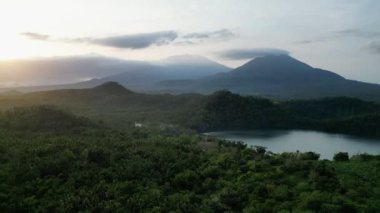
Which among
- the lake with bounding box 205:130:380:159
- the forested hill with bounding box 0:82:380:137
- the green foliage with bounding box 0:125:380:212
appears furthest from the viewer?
the forested hill with bounding box 0:82:380:137

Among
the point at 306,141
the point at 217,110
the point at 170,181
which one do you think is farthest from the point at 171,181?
the point at 217,110

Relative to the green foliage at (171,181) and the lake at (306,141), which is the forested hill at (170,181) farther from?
the lake at (306,141)

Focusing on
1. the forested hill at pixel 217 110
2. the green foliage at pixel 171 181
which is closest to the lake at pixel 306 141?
the forested hill at pixel 217 110

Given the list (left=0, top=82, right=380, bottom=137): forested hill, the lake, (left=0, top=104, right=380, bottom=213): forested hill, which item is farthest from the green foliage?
(left=0, top=82, right=380, bottom=137): forested hill

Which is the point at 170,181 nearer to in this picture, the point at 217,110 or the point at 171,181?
the point at 171,181

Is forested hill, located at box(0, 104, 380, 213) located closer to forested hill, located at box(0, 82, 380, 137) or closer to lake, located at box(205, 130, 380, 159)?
lake, located at box(205, 130, 380, 159)
